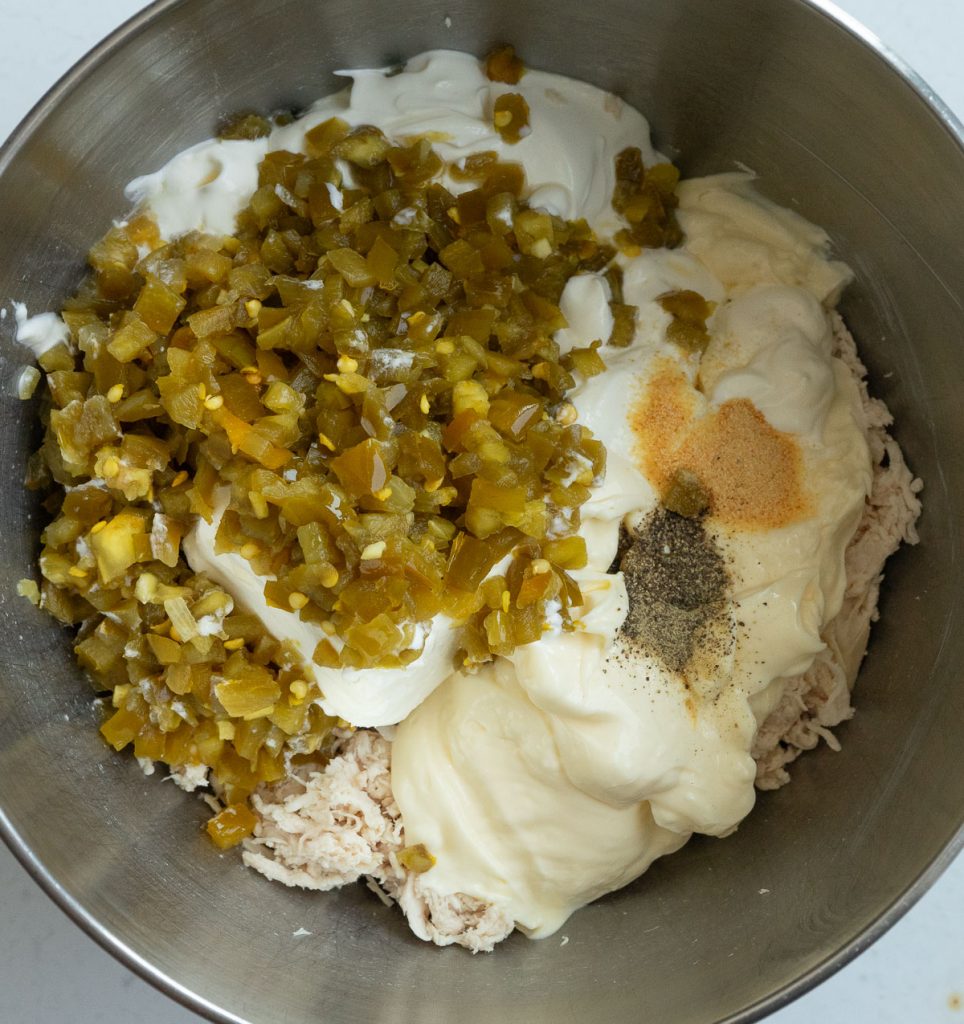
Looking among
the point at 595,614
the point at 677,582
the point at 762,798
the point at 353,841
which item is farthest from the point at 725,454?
the point at 353,841

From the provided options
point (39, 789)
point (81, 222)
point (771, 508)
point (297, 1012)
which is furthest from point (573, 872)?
point (81, 222)

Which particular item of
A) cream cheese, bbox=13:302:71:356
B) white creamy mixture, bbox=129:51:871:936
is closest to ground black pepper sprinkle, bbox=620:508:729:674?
white creamy mixture, bbox=129:51:871:936

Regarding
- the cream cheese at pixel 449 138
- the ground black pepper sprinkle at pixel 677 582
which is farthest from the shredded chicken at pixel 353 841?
the cream cheese at pixel 449 138

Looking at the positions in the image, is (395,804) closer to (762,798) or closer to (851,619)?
→ (762,798)

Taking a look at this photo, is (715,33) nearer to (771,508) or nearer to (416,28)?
(416,28)

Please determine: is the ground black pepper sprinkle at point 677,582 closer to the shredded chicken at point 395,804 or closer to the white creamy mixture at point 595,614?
the white creamy mixture at point 595,614
